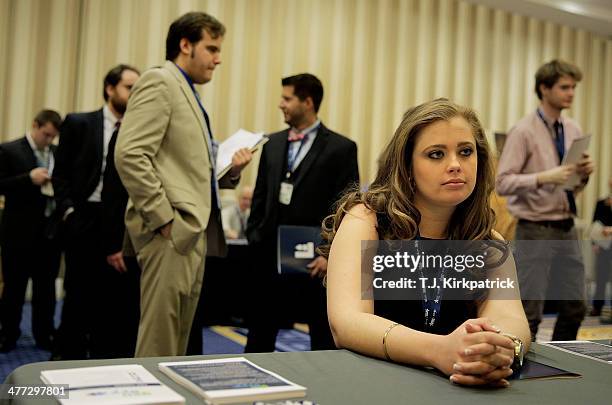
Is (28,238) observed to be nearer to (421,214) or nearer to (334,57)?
(421,214)

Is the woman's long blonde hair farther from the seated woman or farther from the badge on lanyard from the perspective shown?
the badge on lanyard

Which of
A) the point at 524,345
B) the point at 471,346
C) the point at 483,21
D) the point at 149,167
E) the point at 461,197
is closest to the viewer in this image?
the point at 471,346

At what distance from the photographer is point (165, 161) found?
243 centimetres

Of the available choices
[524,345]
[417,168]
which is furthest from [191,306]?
[524,345]

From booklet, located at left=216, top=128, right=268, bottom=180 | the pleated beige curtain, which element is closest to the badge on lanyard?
booklet, located at left=216, top=128, right=268, bottom=180

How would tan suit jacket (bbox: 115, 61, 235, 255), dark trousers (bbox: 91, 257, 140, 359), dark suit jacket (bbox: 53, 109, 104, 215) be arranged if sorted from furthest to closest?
dark suit jacket (bbox: 53, 109, 104, 215)
dark trousers (bbox: 91, 257, 140, 359)
tan suit jacket (bbox: 115, 61, 235, 255)

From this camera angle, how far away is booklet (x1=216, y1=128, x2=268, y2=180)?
2.78 meters

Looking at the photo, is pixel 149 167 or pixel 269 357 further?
pixel 149 167

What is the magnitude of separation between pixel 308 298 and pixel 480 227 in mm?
1602

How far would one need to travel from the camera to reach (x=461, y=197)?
1.51 metres

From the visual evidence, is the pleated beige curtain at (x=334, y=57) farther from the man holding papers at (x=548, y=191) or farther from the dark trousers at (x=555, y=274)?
the dark trousers at (x=555, y=274)

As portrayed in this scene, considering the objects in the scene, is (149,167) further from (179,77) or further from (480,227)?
(480,227)

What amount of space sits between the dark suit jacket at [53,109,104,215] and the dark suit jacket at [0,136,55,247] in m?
0.63

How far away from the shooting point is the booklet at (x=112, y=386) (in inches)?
34.2
